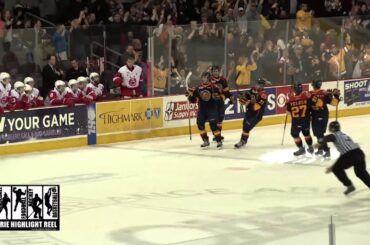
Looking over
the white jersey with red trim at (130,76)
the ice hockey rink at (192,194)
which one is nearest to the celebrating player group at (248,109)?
the ice hockey rink at (192,194)

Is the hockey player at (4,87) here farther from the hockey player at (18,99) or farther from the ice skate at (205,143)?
the ice skate at (205,143)

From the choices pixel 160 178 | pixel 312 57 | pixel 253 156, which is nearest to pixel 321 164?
pixel 253 156

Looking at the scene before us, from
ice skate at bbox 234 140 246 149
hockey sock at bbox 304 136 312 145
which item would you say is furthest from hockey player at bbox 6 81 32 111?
hockey sock at bbox 304 136 312 145

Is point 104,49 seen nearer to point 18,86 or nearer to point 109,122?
point 109,122

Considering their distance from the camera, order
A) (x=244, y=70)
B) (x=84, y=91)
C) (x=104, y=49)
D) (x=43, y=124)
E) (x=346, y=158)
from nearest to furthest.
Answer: (x=346, y=158) → (x=43, y=124) → (x=84, y=91) → (x=104, y=49) → (x=244, y=70)

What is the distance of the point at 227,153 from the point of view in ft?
55.0

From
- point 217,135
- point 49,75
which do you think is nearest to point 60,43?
point 49,75

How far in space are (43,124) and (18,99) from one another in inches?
24.9

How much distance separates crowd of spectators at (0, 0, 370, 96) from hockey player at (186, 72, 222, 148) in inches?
→ 82.2

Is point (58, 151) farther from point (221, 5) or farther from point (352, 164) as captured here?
point (221, 5)

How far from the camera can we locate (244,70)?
66.1ft

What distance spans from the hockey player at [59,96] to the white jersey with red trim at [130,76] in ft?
5.12

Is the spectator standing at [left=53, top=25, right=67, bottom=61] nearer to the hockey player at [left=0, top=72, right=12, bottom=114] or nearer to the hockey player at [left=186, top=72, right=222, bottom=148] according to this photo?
the hockey player at [left=0, top=72, right=12, bottom=114]

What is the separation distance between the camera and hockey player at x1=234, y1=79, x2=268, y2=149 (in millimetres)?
16922
